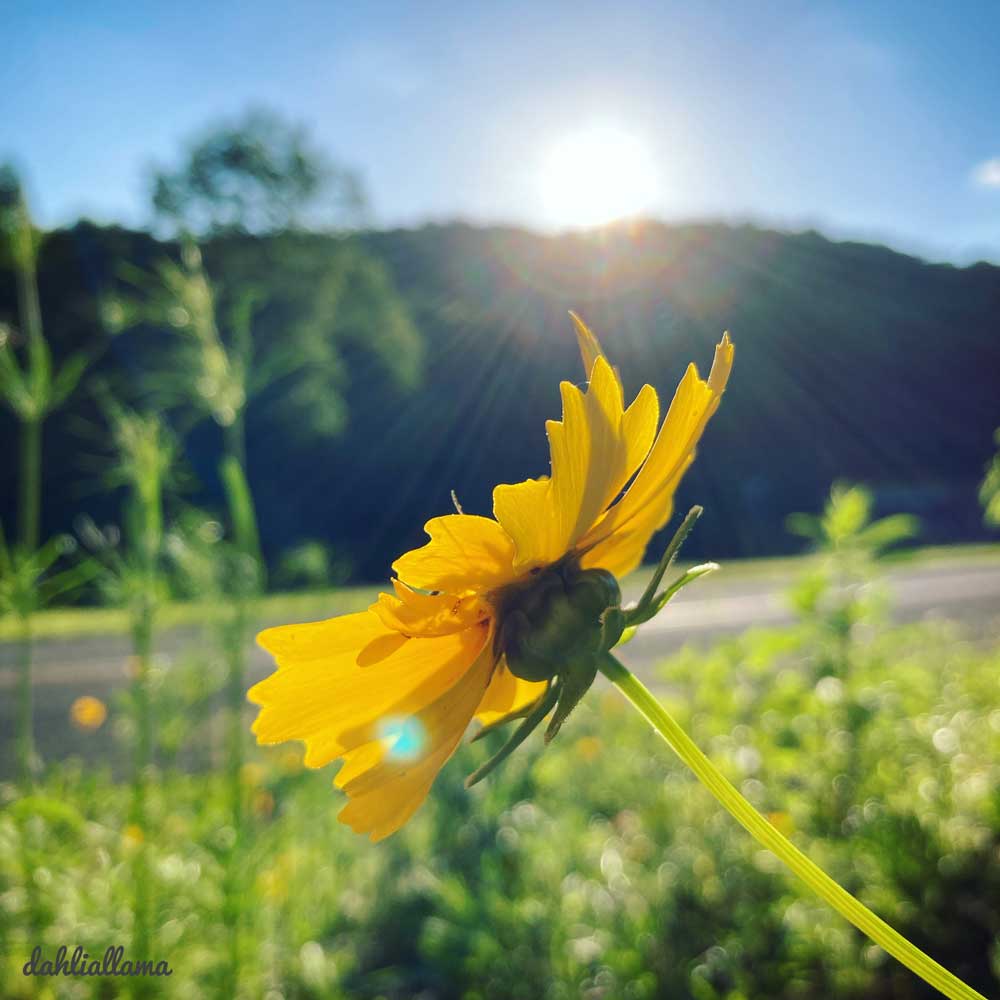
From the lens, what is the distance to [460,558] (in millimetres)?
410

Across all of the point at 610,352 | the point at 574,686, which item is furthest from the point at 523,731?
the point at 610,352

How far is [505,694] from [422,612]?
10cm

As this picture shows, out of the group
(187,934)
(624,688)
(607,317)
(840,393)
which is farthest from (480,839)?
(840,393)

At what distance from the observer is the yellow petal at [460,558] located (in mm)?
381

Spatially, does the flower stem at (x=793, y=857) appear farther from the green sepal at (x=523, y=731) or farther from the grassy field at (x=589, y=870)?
the grassy field at (x=589, y=870)

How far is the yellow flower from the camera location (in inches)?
14.7

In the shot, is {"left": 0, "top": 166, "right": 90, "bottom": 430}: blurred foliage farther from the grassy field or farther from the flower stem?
Result: the flower stem

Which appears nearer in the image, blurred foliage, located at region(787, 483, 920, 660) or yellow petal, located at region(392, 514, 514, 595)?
yellow petal, located at region(392, 514, 514, 595)

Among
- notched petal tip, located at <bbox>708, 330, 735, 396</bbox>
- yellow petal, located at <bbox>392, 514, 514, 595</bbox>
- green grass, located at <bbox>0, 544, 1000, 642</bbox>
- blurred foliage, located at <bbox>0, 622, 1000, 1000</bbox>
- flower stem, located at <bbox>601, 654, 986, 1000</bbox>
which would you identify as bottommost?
green grass, located at <bbox>0, 544, 1000, 642</bbox>

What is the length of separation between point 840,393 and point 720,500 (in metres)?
3.22

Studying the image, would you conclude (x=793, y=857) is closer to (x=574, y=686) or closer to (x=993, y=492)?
(x=574, y=686)

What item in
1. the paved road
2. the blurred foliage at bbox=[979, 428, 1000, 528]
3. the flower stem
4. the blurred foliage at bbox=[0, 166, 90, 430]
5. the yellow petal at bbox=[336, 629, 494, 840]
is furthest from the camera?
the paved road

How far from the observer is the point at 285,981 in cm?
136

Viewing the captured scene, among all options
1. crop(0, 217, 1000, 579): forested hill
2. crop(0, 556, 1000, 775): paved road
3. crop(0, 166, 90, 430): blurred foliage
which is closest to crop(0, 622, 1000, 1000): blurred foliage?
crop(0, 166, 90, 430): blurred foliage
